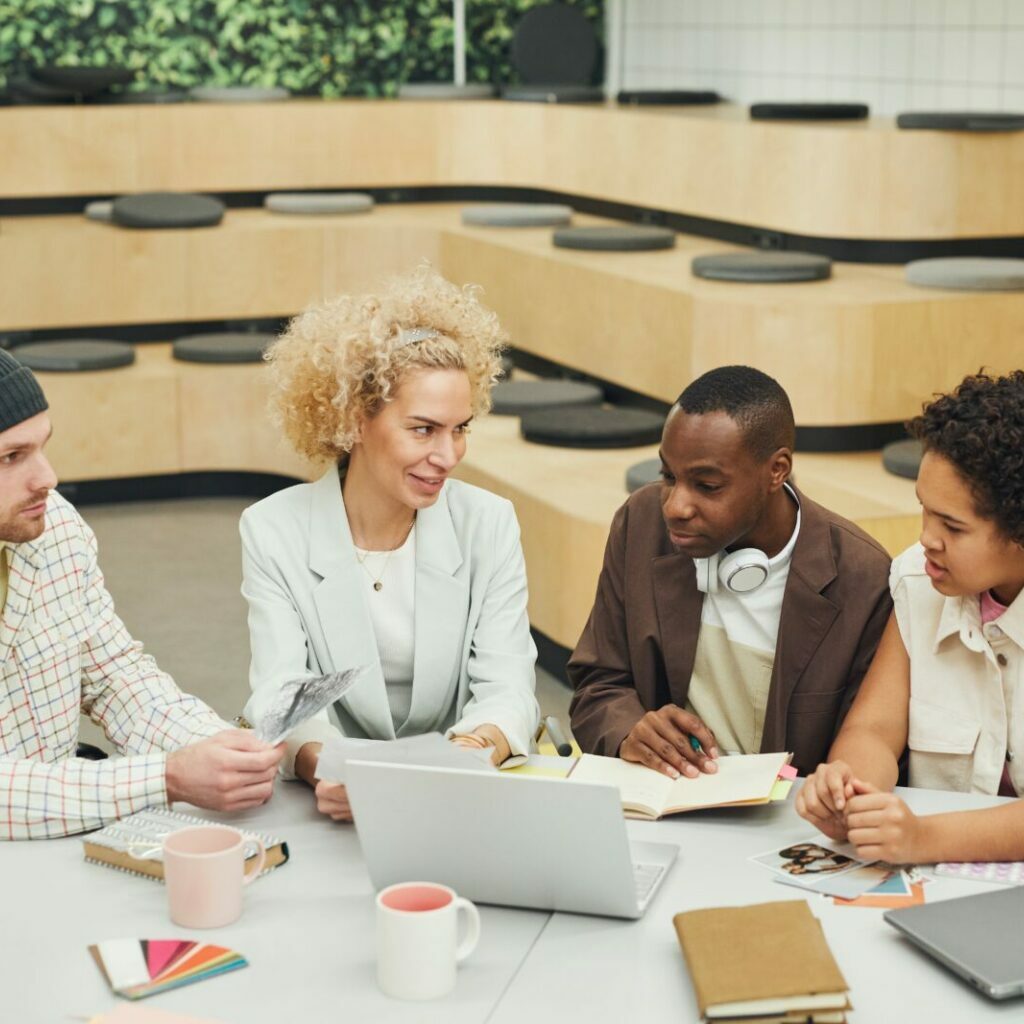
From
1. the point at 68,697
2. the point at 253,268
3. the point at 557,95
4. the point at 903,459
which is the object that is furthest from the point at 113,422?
the point at 68,697

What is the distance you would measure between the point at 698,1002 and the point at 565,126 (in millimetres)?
5895

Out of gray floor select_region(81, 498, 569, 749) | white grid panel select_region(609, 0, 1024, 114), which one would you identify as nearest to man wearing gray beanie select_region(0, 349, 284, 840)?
gray floor select_region(81, 498, 569, 749)

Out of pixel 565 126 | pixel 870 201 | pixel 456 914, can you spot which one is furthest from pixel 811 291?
pixel 456 914

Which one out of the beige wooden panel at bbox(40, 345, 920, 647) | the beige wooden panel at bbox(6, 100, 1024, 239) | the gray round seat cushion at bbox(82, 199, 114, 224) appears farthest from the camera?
the gray round seat cushion at bbox(82, 199, 114, 224)

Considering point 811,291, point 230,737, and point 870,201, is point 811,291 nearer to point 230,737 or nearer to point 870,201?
point 870,201

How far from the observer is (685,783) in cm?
208

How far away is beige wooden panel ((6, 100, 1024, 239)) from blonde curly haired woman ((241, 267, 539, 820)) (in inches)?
113

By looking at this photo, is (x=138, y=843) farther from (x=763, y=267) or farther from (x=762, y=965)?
(x=763, y=267)

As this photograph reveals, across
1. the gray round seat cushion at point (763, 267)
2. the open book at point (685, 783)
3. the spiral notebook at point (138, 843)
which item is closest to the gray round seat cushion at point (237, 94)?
the gray round seat cushion at point (763, 267)

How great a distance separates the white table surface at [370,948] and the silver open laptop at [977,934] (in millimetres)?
22

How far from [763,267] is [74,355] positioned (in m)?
2.77

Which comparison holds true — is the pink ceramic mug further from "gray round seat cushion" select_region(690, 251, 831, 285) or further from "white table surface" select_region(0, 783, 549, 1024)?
"gray round seat cushion" select_region(690, 251, 831, 285)

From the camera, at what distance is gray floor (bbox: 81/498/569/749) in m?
4.56

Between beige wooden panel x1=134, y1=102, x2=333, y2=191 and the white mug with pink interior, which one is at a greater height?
beige wooden panel x1=134, y1=102, x2=333, y2=191
